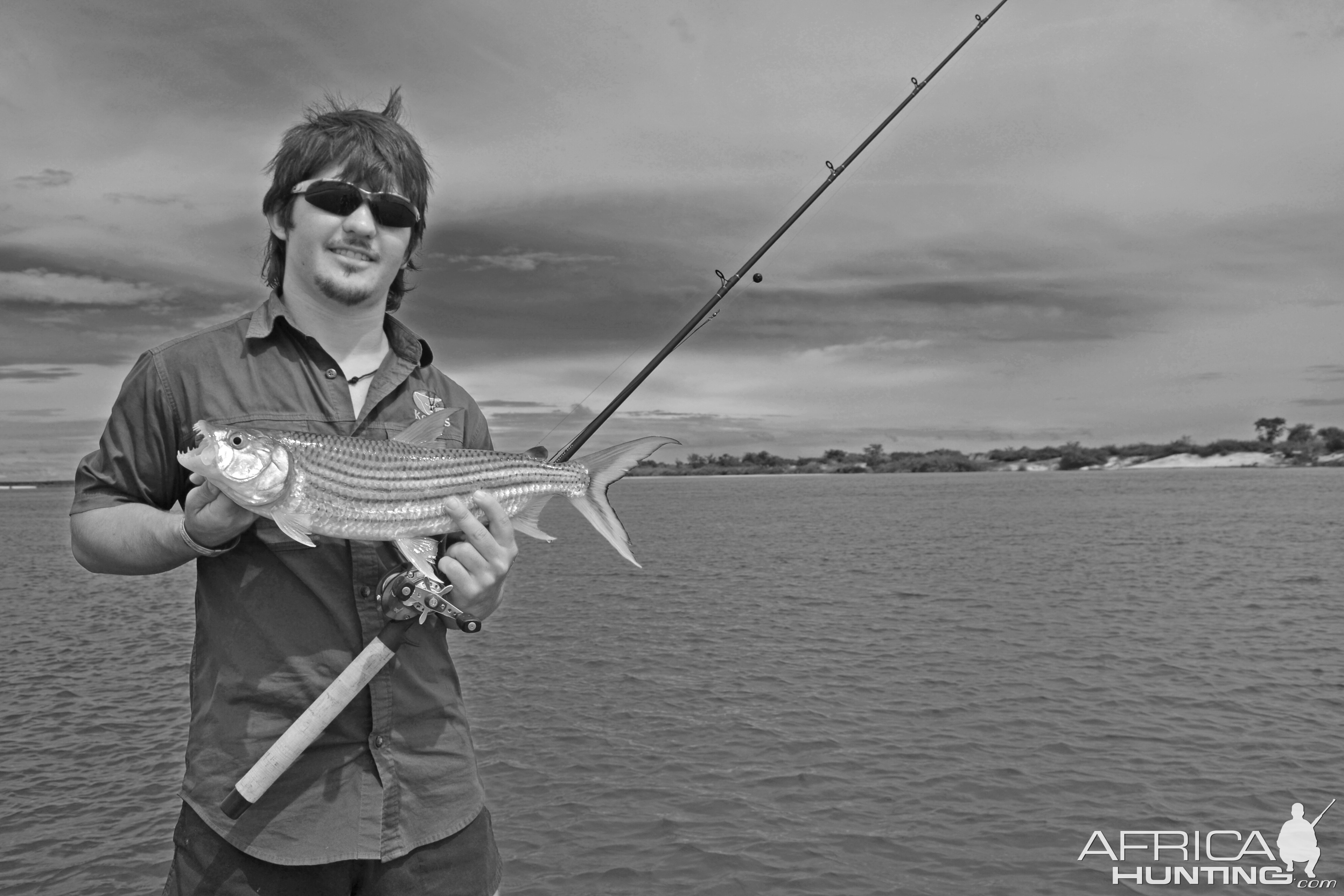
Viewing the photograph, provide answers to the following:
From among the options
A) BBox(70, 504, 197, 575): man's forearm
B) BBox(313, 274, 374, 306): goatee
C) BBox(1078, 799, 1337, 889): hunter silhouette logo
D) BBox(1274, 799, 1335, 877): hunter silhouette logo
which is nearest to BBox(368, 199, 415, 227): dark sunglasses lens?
BBox(313, 274, 374, 306): goatee

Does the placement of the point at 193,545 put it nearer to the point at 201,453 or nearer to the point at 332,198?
the point at 201,453

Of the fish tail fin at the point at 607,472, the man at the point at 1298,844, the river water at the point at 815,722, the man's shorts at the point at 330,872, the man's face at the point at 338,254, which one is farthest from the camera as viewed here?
the river water at the point at 815,722

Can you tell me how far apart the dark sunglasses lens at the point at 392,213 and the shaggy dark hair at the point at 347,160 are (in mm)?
120

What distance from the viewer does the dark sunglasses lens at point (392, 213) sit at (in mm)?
3832

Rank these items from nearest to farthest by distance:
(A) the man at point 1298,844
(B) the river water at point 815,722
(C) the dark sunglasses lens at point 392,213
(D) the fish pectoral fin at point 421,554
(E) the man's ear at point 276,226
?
(D) the fish pectoral fin at point 421,554
(C) the dark sunglasses lens at point 392,213
(E) the man's ear at point 276,226
(A) the man at point 1298,844
(B) the river water at point 815,722

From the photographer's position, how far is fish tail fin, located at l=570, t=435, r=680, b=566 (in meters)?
4.43

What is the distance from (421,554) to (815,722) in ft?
38.4

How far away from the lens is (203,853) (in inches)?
132

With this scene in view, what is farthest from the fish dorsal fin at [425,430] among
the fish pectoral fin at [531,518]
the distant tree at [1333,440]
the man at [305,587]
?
→ the distant tree at [1333,440]

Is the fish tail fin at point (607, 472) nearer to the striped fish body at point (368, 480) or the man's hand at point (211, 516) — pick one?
the striped fish body at point (368, 480)

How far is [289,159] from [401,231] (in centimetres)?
59

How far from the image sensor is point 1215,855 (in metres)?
10.0

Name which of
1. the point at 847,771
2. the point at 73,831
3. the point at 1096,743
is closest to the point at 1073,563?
the point at 1096,743

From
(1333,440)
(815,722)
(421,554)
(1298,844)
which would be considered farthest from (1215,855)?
(1333,440)
